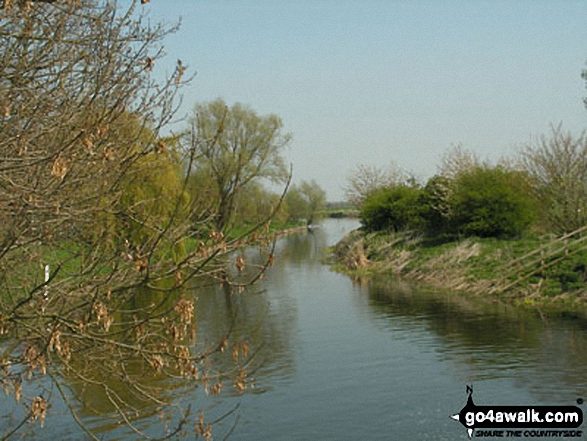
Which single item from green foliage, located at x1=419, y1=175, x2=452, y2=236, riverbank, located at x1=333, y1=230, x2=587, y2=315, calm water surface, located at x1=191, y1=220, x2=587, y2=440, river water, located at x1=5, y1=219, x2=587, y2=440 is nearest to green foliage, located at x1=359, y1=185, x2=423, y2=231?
green foliage, located at x1=419, y1=175, x2=452, y2=236

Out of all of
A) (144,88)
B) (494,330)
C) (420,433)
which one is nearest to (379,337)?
(494,330)

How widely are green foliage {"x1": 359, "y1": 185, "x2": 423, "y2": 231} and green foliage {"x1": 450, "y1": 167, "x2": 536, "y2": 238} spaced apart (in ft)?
13.8

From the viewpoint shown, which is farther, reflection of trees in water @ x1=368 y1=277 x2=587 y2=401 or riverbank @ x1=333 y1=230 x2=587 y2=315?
riverbank @ x1=333 y1=230 x2=587 y2=315

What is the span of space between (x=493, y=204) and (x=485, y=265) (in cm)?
501

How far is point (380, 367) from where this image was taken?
13.8 meters

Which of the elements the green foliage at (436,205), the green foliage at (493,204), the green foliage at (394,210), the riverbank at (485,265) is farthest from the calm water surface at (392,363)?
the green foliage at (394,210)

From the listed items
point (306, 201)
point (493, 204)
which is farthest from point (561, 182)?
point (306, 201)

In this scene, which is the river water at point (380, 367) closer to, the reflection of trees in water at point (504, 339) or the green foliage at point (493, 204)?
the reflection of trees in water at point (504, 339)

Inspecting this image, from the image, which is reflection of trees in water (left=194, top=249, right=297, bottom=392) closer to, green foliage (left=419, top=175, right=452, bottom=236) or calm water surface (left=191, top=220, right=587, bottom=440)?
calm water surface (left=191, top=220, right=587, bottom=440)

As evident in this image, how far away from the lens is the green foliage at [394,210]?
35219 mm

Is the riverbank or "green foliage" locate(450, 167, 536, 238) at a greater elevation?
"green foliage" locate(450, 167, 536, 238)

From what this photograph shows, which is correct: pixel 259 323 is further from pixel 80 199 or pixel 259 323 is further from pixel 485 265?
pixel 80 199

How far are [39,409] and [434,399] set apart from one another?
7863 millimetres

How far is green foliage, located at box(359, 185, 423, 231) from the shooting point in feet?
116
